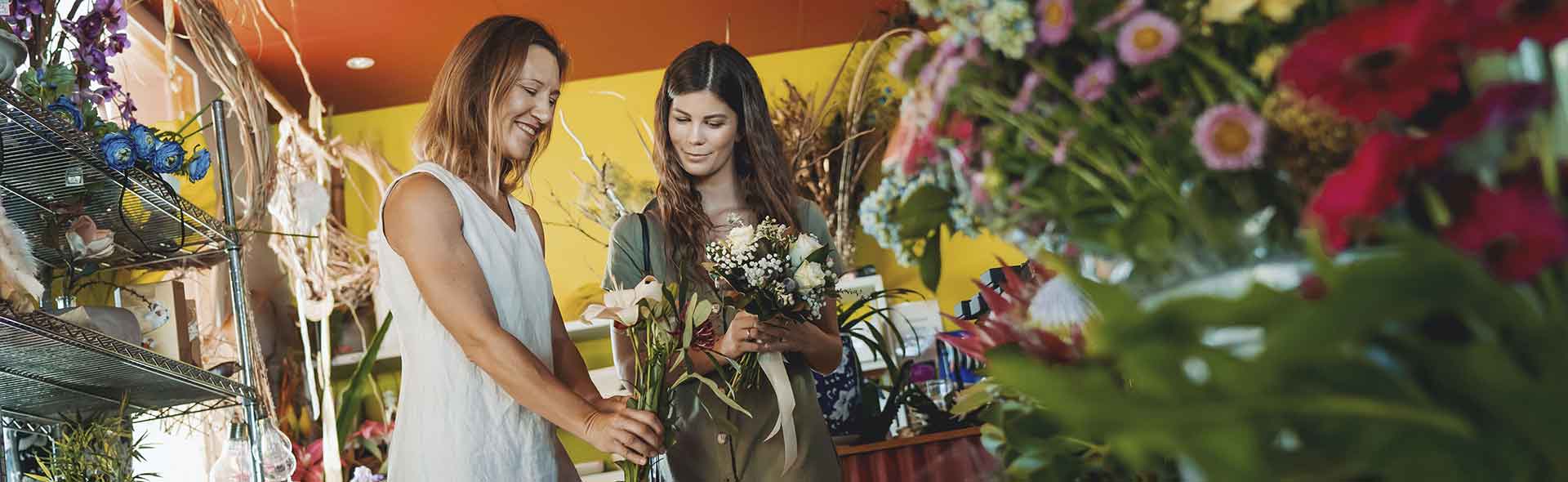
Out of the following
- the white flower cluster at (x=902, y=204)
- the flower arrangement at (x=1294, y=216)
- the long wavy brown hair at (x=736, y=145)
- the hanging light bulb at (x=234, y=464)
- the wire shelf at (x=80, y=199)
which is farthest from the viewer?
the hanging light bulb at (x=234, y=464)

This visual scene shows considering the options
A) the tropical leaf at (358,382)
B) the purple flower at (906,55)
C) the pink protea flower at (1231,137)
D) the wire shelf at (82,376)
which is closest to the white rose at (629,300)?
the wire shelf at (82,376)

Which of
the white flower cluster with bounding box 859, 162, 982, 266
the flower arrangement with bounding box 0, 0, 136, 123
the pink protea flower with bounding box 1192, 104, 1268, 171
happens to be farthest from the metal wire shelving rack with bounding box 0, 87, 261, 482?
the pink protea flower with bounding box 1192, 104, 1268, 171

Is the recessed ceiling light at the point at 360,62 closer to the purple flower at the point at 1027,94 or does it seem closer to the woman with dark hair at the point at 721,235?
the woman with dark hair at the point at 721,235

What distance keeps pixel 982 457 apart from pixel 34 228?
5.44 feet

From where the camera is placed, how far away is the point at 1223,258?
54 cm

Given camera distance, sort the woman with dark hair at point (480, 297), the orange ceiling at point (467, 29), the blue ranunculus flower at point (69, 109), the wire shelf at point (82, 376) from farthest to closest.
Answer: the orange ceiling at point (467, 29) → the blue ranunculus flower at point (69, 109) → the wire shelf at point (82, 376) → the woman with dark hair at point (480, 297)

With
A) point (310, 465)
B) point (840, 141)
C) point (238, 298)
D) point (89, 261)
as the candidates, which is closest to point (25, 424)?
point (89, 261)

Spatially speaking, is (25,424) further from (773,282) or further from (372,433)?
(372,433)

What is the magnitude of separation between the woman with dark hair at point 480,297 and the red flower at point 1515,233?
3.55ft

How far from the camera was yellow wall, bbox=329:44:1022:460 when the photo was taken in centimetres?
500

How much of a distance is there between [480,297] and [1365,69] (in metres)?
1.16

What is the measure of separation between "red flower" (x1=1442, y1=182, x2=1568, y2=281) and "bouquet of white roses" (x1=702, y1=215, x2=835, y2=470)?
118 cm

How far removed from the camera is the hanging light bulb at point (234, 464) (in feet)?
7.08

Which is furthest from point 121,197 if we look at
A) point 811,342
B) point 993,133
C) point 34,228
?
point 993,133
